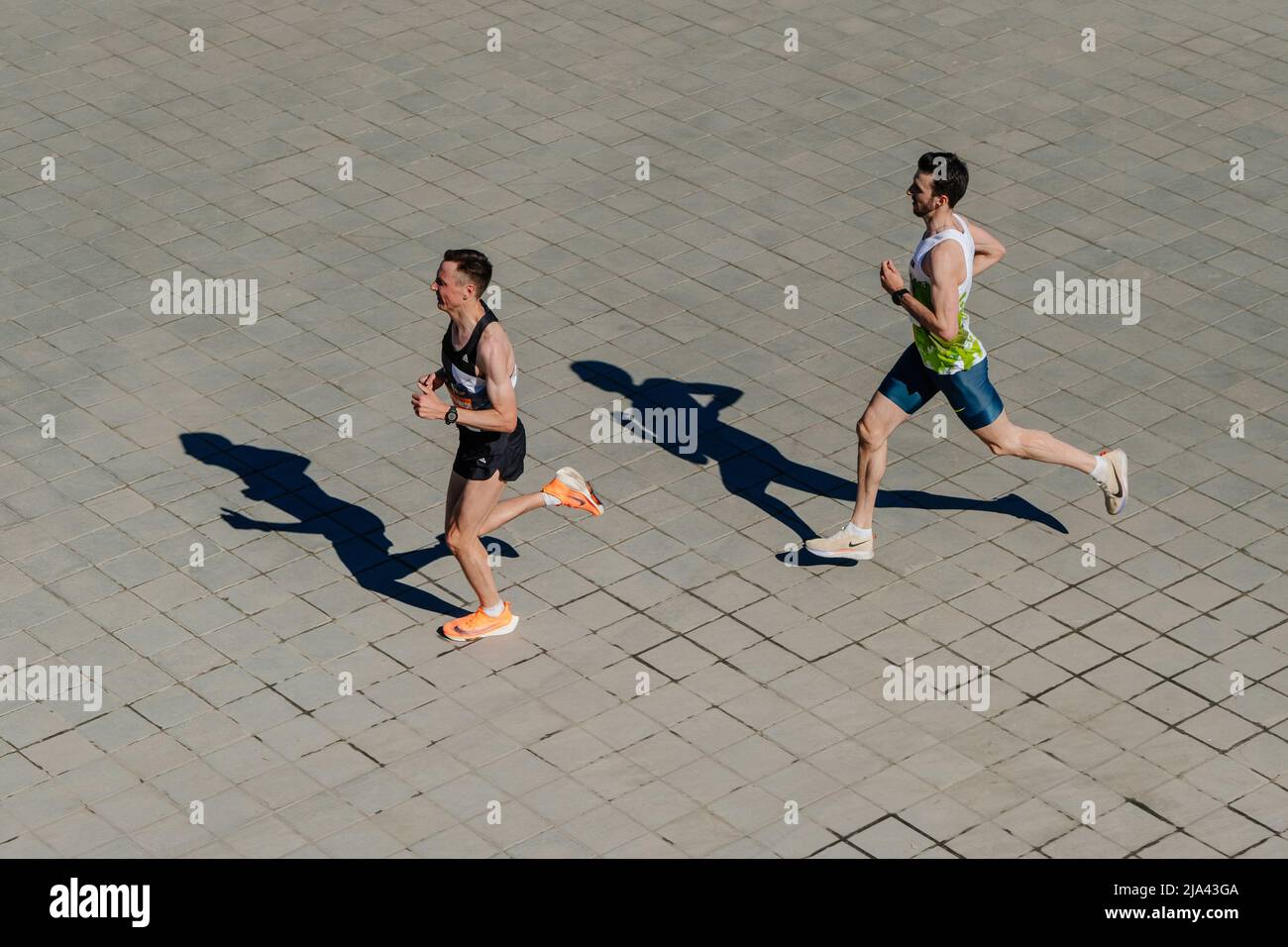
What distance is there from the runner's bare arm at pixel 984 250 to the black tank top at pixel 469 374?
255cm

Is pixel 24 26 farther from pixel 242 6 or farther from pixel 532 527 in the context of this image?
pixel 532 527

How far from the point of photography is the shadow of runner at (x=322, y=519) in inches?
392

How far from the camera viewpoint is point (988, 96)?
591 inches

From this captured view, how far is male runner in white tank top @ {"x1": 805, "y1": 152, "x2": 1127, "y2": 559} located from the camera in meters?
9.35

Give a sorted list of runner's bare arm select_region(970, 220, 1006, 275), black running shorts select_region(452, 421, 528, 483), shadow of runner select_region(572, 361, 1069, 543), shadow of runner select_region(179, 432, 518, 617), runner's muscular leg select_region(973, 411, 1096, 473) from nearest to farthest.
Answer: black running shorts select_region(452, 421, 528, 483) → runner's bare arm select_region(970, 220, 1006, 275) → runner's muscular leg select_region(973, 411, 1096, 473) → shadow of runner select_region(179, 432, 518, 617) → shadow of runner select_region(572, 361, 1069, 543)

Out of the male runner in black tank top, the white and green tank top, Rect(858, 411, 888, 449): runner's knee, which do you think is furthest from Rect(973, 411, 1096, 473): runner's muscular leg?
the male runner in black tank top

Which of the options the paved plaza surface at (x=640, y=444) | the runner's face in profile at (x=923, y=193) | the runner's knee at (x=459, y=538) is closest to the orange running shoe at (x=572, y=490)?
the paved plaza surface at (x=640, y=444)

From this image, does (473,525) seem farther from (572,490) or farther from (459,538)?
(572,490)

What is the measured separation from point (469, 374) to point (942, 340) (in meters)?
2.41

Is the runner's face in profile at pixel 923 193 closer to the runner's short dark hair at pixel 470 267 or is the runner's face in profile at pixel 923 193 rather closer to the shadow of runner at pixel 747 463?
the shadow of runner at pixel 747 463

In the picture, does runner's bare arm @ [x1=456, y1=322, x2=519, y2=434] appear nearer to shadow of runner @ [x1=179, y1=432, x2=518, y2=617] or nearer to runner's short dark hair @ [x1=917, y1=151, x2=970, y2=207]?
shadow of runner @ [x1=179, y1=432, x2=518, y2=617]
